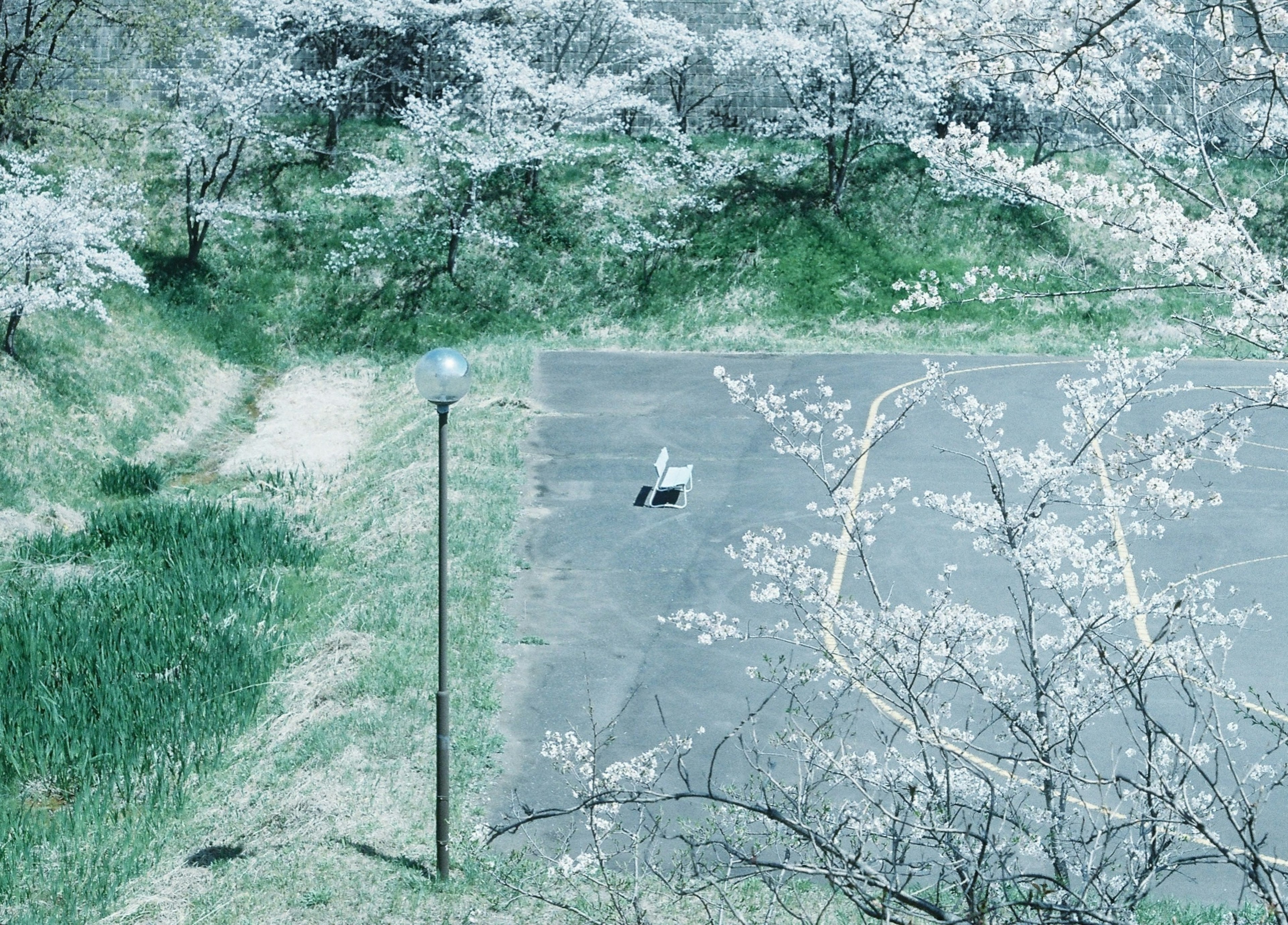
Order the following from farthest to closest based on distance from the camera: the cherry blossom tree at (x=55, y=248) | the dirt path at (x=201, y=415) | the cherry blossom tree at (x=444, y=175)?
the cherry blossom tree at (x=444, y=175)
the dirt path at (x=201, y=415)
the cherry blossom tree at (x=55, y=248)

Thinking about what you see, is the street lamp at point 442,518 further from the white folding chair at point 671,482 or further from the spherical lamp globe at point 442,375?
the white folding chair at point 671,482

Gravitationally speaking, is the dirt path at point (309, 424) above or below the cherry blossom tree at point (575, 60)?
below

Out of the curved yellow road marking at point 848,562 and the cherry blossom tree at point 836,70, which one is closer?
the curved yellow road marking at point 848,562

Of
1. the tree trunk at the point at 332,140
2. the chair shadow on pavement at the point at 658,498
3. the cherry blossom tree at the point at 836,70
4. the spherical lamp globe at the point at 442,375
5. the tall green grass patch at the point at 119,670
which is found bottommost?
the tall green grass patch at the point at 119,670

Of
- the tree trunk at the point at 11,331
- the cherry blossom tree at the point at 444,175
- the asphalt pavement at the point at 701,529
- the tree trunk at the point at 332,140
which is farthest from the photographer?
the tree trunk at the point at 332,140

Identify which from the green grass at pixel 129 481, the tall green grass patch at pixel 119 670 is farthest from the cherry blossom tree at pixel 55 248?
the tall green grass patch at pixel 119 670

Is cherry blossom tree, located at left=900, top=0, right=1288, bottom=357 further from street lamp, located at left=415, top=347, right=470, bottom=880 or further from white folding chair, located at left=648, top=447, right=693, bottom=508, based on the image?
white folding chair, located at left=648, top=447, right=693, bottom=508

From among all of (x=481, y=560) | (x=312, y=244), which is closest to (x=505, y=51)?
(x=312, y=244)

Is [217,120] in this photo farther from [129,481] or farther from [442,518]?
[442,518]
